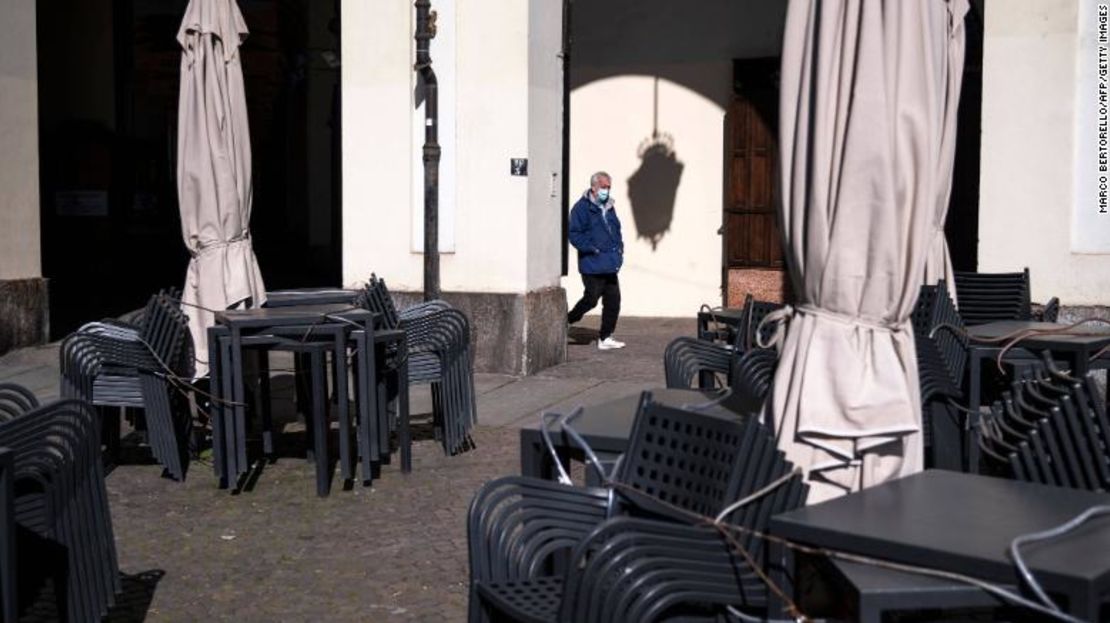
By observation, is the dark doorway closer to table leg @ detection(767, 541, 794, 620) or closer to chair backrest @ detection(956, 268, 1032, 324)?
chair backrest @ detection(956, 268, 1032, 324)

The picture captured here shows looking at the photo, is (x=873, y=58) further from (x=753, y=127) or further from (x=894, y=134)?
(x=753, y=127)

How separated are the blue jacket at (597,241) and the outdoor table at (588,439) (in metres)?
8.49

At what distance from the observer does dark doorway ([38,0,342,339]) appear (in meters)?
17.8

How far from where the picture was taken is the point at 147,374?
7.88 m

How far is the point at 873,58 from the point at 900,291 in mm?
673

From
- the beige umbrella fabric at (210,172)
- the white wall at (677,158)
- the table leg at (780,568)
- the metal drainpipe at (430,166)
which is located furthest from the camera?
the white wall at (677,158)

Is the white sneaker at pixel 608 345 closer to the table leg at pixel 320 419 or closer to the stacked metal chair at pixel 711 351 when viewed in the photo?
the stacked metal chair at pixel 711 351

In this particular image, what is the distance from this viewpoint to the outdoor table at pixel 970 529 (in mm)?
2889

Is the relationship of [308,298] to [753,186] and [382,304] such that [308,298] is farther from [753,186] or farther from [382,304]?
[753,186]

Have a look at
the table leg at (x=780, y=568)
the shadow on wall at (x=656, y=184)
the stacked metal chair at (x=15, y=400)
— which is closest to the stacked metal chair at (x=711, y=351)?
the stacked metal chair at (x=15, y=400)

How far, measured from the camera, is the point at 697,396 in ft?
17.5

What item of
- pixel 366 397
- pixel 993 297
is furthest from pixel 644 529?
pixel 993 297

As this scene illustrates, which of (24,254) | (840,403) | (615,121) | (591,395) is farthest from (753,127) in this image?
(840,403)

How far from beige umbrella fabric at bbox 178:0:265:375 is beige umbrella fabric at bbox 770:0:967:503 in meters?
5.36
